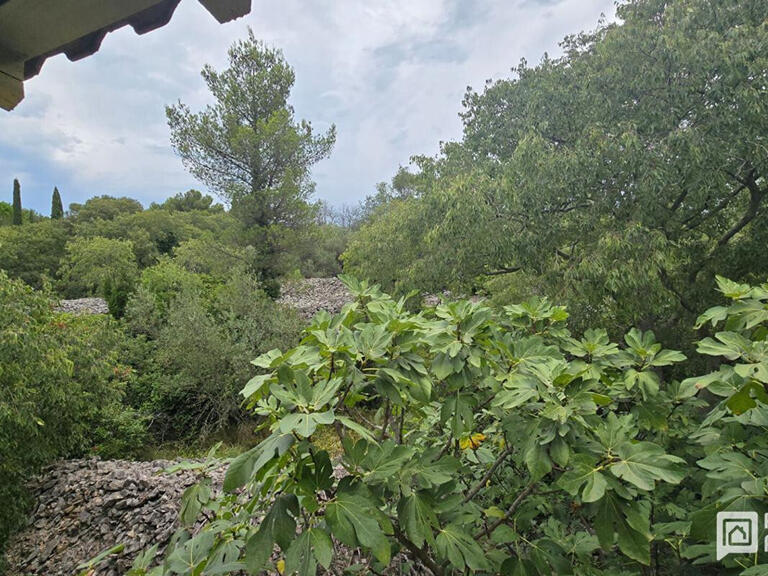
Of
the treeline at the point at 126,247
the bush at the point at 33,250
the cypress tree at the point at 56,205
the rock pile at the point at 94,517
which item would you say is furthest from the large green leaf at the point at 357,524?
the cypress tree at the point at 56,205

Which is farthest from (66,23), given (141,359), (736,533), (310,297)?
(310,297)

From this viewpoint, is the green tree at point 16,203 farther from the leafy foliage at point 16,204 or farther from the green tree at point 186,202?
the green tree at point 186,202

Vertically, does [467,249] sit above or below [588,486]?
above

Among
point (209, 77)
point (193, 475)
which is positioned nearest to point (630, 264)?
point (193, 475)

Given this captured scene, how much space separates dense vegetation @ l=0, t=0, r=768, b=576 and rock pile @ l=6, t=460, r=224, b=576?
0.26m

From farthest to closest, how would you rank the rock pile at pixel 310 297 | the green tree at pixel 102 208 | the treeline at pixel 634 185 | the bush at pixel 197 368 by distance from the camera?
the green tree at pixel 102 208, the rock pile at pixel 310 297, the bush at pixel 197 368, the treeline at pixel 634 185

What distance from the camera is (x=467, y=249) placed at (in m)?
4.62

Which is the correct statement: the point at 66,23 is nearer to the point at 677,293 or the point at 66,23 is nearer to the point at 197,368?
the point at 677,293

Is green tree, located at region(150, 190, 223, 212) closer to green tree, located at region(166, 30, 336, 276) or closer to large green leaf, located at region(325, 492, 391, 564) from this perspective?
green tree, located at region(166, 30, 336, 276)

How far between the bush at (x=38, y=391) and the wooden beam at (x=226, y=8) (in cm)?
337

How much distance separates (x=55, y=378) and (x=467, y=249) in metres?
4.23

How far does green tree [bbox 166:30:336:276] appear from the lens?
955 centimetres

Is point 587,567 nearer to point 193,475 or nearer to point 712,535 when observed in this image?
point 712,535

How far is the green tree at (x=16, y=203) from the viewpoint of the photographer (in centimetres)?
1953
